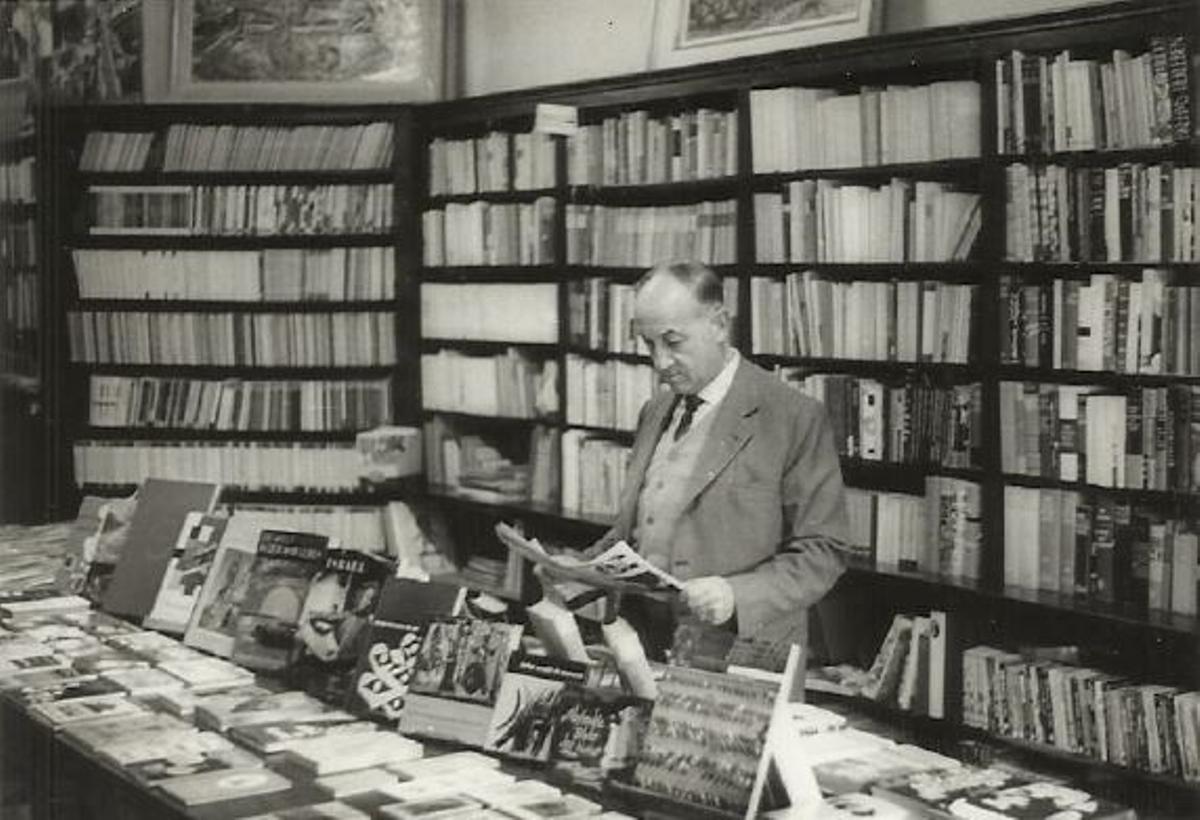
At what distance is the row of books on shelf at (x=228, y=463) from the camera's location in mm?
6633

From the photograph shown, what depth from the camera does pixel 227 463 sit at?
6.68 m

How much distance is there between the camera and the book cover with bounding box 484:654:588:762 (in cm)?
254

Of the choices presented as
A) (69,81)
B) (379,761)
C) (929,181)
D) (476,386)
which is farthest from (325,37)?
(379,761)

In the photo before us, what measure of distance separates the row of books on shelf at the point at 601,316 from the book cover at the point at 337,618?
8.35 feet

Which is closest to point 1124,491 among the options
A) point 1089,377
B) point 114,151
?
point 1089,377

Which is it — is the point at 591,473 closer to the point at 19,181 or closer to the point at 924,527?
the point at 924,527

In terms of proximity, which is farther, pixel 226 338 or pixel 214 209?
pixel 226 338

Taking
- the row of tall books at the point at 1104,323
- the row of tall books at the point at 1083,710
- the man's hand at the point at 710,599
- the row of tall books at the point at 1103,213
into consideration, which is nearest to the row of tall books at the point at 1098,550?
the row of tall books at the point at 1083,710

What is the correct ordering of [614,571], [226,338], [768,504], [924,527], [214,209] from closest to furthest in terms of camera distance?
[614,571] → [768,504] → [924,527] → [214,209] → [226,338]

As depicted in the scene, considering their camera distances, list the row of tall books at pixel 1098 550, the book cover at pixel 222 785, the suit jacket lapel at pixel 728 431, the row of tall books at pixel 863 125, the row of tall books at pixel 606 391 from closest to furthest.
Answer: the book cover at pixel 222 785
the suit jacket lapel at pixel 728 431
the row of tall books at pixel 1098 550
the row of tall books at pixel 863 125
the row of tall books at pixel 606 391

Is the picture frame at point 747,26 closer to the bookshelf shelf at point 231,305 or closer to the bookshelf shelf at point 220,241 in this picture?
the bookshelf shelf at point 220,241

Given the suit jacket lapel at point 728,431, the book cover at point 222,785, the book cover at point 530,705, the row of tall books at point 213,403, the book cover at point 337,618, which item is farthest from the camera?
the row of tall books at point 213,403

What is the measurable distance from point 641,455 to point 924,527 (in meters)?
1.31

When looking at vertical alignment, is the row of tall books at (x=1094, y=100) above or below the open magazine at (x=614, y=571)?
above
